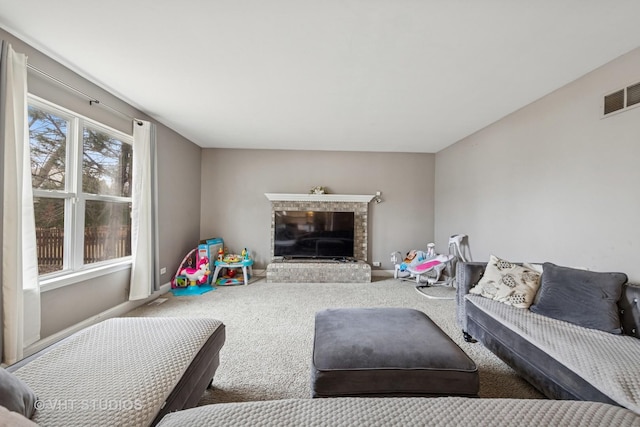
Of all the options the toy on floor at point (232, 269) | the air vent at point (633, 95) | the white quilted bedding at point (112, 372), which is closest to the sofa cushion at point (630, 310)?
the air vent at point (633, 95)

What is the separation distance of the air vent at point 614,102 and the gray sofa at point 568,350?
1326 millimetres

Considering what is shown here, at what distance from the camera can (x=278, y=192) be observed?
4504mm

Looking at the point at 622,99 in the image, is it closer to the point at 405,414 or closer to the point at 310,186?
the point at 405,414

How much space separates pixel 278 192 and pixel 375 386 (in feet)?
12.1

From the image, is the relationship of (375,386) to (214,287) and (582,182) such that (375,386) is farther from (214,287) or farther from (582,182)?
(214,287)

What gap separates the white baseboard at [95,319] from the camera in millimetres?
1883

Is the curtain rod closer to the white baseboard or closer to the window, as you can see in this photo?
the window

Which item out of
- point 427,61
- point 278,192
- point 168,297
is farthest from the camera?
point 278,192

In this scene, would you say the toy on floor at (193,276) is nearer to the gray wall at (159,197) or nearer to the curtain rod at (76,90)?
the gray wall at (159,197)

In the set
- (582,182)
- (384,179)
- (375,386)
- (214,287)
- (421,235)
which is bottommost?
(214,287)

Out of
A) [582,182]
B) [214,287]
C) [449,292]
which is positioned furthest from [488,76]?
[214,287]

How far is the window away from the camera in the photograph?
198 cm

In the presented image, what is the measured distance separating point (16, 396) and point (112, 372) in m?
0.28

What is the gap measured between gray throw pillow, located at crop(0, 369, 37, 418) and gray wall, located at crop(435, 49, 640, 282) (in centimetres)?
333
